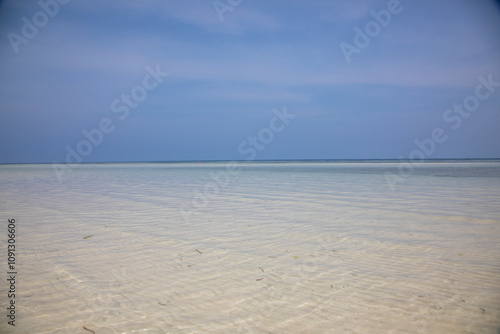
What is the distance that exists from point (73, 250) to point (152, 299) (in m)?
1.89

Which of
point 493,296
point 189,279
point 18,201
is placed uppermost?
point 493,296

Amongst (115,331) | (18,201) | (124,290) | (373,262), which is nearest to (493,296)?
(373,262)

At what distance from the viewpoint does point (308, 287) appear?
2.51 m

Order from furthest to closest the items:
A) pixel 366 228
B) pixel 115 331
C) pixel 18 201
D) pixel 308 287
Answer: pixel 18 201 < pixel 366 228 < pixel 308 287 < pixel 115 331

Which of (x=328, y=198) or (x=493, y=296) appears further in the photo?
(x=328, y=198)

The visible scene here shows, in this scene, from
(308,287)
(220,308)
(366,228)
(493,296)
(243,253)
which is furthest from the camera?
(366,228)

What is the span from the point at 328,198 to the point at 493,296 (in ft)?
17.9

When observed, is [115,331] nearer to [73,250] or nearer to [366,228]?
[73,250]

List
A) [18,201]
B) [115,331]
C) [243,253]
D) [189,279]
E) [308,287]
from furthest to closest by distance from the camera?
1. [18,201]
2. [243,253]
3. [189,279]
4. [308,287]
5. [115,331]

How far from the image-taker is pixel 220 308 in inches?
85.6

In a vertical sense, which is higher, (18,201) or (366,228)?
(366,228)

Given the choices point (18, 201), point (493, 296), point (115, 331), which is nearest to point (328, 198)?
point (493, 296)

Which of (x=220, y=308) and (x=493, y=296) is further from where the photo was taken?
(x=493, y=296)

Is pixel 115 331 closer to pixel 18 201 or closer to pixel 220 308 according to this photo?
pixel 220 308
